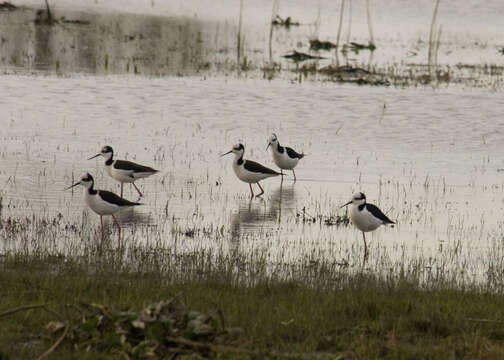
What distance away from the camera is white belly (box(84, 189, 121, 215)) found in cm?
1307

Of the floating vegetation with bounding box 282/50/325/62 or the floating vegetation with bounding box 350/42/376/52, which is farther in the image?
Result: the floating vegetation with bounding box 350/42/376/52

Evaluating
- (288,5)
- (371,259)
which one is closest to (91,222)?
(371,259)

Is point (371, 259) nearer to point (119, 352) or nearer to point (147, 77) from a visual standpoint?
point (119, 352)

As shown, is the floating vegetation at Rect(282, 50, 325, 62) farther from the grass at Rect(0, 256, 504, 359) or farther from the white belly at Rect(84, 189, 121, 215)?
the grass at Rect(0, 256, 504, 359)

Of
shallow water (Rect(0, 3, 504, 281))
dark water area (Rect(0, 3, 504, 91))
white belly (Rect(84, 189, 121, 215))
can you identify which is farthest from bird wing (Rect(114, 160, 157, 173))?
dark water area (Rect(0, 3, 504, 91))

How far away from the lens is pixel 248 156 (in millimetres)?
19906

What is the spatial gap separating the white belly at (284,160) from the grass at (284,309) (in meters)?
7.21

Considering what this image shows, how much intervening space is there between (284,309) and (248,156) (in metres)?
11.5

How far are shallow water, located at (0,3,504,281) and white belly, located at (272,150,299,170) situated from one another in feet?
1.20

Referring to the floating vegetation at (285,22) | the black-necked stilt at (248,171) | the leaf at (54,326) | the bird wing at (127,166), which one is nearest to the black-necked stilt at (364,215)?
the black-necked stilt at (248,171)

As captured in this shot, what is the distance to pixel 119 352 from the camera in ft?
22.9

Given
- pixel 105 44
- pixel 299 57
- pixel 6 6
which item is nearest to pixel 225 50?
pixel 299 57

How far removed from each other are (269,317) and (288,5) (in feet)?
163

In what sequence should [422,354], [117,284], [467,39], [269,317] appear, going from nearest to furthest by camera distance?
1. [422,354]
2. [269,317]
3. [117,284]
4. [467,39]
